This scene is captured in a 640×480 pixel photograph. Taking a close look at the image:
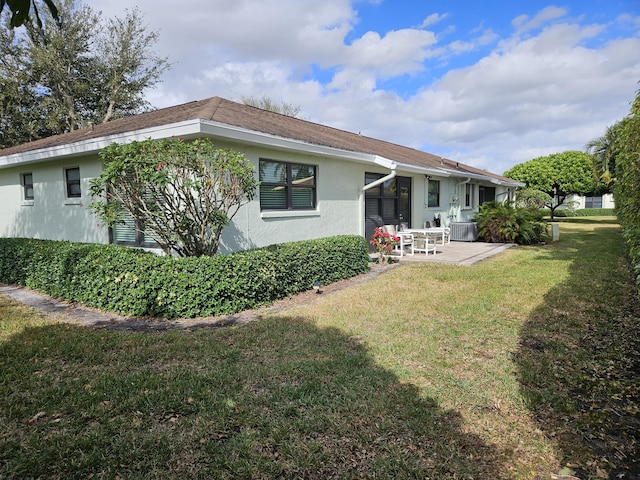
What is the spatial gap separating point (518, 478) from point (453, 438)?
0.49 metres

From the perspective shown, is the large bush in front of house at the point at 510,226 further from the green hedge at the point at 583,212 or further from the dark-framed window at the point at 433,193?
the green hedge at the point at 583,212

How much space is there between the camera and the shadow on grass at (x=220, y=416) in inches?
103

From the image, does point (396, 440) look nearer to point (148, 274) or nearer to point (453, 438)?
point (453, 438)

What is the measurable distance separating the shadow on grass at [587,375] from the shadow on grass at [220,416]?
738 millimetres

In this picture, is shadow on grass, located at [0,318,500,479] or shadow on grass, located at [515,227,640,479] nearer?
shadow on grass, located at [0,318,500,479]

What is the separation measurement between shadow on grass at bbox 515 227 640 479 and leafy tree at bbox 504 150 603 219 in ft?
98.9

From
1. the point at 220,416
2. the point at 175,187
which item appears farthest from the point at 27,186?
the point at 220,416

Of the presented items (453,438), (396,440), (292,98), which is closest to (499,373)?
(453,438)

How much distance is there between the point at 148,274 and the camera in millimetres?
6055

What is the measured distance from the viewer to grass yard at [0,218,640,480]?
2.65 metres

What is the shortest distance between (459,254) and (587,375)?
8.63 metres

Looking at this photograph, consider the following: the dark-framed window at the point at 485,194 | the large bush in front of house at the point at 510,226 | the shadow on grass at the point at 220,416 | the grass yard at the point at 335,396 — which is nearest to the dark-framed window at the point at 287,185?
the grass yard at the point at 335,396

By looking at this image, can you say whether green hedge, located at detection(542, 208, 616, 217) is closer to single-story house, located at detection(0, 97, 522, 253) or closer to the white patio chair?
single-story house, located at detection(0, 97, 522, 253)

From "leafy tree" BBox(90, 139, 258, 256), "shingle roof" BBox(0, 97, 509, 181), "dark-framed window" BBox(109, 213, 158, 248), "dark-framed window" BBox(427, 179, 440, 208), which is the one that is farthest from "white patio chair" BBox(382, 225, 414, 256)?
"dark-framed window" BBox(109, 213, 158, 248)
